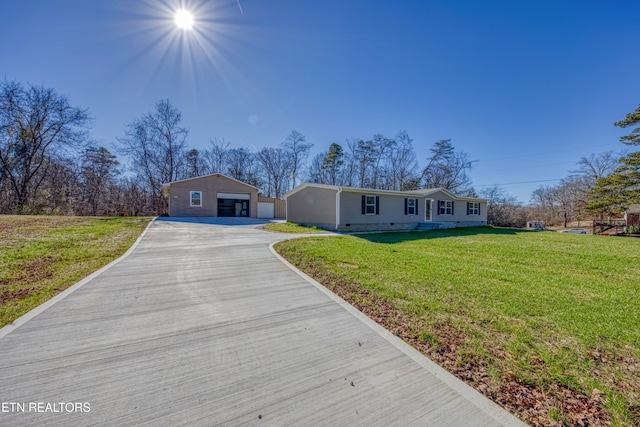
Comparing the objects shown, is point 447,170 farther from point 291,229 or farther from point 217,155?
point 217,155

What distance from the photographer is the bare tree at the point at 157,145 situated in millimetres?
23856

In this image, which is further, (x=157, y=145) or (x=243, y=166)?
(x=243, y=166)

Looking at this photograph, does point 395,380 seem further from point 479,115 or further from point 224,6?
point 479,115

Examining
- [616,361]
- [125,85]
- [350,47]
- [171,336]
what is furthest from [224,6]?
[616,361]

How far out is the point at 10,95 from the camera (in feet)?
59.3

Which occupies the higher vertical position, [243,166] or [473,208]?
[243,166]

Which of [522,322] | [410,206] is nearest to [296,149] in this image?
[410,206]

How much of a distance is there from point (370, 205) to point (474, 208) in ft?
38.6

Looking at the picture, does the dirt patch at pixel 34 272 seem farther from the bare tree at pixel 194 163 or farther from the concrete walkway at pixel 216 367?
the bare tree at pixel 194 163

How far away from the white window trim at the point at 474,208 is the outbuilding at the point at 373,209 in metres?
0.17

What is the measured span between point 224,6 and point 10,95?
2260 cm

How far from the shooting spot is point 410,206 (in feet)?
52.9

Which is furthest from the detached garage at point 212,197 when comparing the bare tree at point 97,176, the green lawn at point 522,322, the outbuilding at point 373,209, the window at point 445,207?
the green lawn at point 522,322

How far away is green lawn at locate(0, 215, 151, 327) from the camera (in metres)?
3.28
